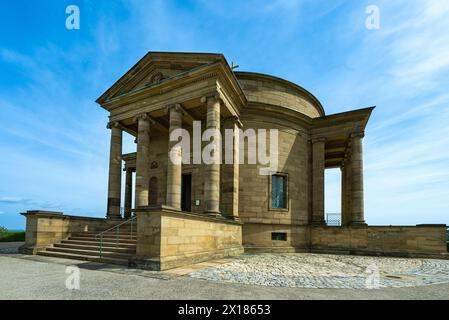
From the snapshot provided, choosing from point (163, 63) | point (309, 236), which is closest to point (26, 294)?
point (163, 63)

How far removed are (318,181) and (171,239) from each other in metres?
12.2

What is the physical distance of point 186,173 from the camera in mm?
16656

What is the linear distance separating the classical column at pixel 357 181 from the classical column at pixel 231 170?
25.3 ft

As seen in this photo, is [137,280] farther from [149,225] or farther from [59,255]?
[59,255]

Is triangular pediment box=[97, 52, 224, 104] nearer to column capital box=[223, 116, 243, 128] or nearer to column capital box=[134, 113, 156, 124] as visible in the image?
column capital box=[134, 113, 156, 124]

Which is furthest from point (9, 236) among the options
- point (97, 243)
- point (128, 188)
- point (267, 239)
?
point (267, 239)

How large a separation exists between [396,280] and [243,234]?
8954 millimetres

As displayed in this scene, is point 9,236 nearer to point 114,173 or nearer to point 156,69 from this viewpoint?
point 114,173

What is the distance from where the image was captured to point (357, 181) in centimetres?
1711

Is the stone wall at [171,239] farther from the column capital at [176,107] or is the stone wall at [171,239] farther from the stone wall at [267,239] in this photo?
the column capital at [176,107]

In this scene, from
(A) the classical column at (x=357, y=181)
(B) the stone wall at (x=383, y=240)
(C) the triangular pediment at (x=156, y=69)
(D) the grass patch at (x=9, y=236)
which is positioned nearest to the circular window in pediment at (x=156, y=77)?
(C) the triangular pediment at (x=156, y=69)

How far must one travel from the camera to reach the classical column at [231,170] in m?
14.8

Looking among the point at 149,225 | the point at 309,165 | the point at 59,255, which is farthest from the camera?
the point at 309,165
